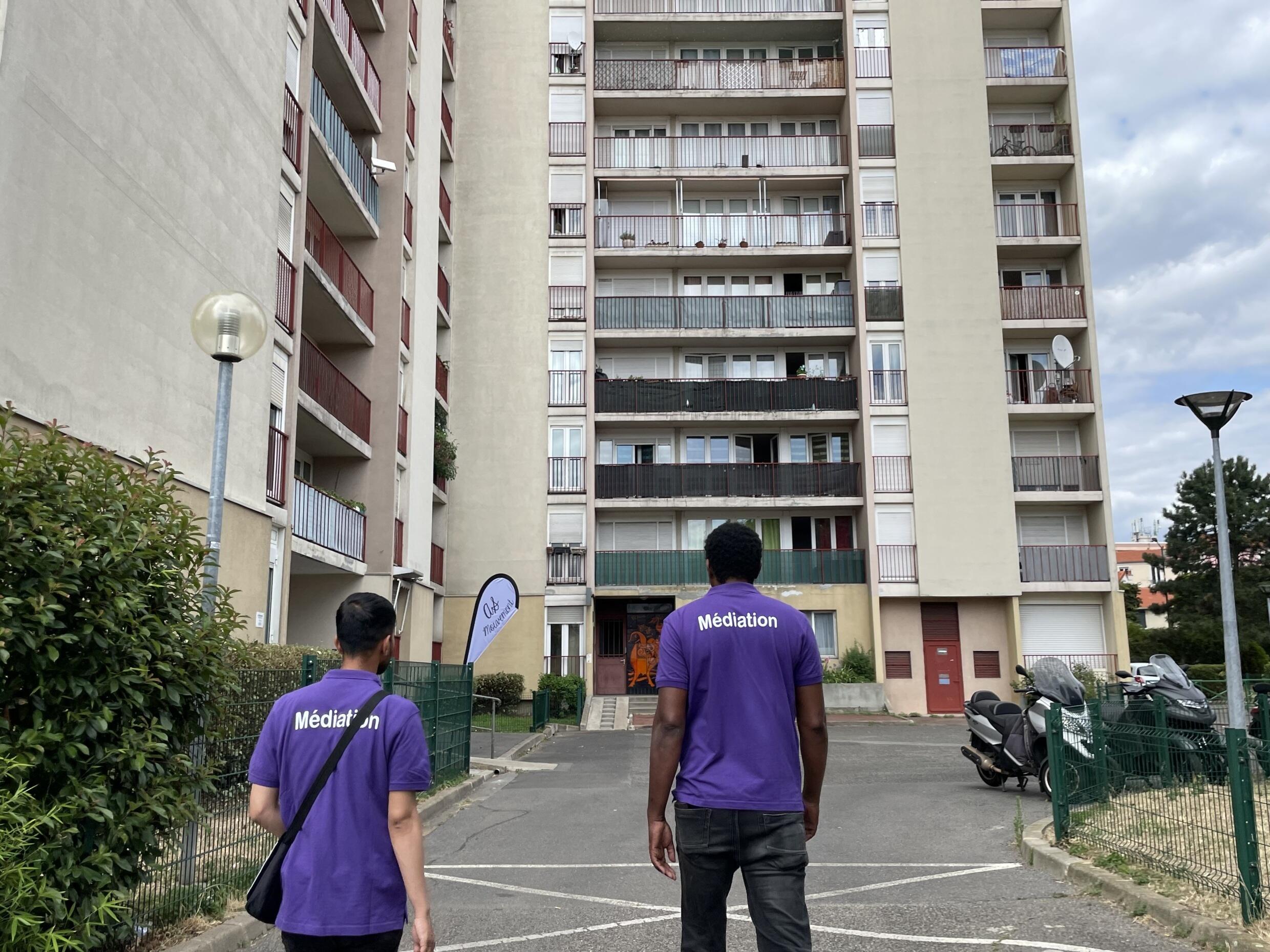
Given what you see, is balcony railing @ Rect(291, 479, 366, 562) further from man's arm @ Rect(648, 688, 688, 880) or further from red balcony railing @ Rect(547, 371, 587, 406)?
man's arm @ Rect(648, 688, 688, 880)

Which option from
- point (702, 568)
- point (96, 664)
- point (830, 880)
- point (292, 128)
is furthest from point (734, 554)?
point (702, 568)

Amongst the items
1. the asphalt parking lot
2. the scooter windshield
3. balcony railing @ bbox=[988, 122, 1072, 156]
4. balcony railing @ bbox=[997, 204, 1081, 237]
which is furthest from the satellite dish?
the scooter windshield

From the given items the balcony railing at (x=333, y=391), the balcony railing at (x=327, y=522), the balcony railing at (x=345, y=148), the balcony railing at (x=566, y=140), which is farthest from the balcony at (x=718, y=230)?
the balcony railing at (x=327, y=522)

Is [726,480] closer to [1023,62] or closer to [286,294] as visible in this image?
[1023,62]

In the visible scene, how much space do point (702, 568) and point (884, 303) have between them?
10478mm

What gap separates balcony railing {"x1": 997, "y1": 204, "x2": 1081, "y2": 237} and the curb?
102ft

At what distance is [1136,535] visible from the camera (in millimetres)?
127938

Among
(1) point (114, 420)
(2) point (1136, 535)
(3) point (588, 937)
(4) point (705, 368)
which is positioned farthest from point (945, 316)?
(2) point (1136, 535)

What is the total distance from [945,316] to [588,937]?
32.5m

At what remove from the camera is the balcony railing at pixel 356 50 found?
83.5ft

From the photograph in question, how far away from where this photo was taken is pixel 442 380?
3628 cm

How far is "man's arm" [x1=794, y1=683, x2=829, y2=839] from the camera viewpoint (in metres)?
4.37

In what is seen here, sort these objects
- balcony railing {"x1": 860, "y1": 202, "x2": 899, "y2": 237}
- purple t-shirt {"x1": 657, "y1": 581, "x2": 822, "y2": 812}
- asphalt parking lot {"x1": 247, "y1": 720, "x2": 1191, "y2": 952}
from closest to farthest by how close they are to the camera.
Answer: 1. purple t-shirt {"x1": 657, "y1": 581, "x2": 822, "y2": 812}
2. asphalt parking lot {"x1": 247, "y1": 720, "x2": 1191, "y2": 952}
3. balcony railing {"x1": 860, "y1": 202, "x2": 899, "y2": 237}

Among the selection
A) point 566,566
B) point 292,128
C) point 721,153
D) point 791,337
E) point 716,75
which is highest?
point 716,75
